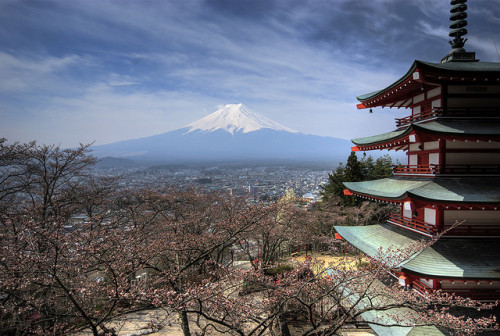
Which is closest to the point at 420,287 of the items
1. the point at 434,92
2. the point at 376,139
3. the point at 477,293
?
the point at 477,293

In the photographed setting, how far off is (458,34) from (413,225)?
6208mm

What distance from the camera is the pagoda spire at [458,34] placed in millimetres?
7641

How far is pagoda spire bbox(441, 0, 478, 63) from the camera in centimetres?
764

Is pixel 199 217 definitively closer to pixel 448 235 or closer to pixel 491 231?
pixel 448 235

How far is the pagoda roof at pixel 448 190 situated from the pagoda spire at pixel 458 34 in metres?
3.97

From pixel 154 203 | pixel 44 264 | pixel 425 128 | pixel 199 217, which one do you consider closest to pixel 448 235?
pixel 425 128

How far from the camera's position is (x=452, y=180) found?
22.5ft

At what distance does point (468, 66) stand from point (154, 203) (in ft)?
47.2

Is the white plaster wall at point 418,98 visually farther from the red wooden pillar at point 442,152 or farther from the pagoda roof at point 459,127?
the red wooden pillar at point 442,152

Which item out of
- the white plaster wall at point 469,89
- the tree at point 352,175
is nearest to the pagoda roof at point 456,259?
the white plaster wall at point 469,89

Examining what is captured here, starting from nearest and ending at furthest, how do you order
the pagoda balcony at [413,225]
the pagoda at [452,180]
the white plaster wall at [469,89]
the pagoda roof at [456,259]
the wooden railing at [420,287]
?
1. the pagoda roof at [456,259]
2. the pagoda at [452,180]
3. the wooden railing at [420,287]
4. the pagoda balcony at [413,225]
5. the white plaster wall at [469,89]

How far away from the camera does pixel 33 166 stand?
10.0m

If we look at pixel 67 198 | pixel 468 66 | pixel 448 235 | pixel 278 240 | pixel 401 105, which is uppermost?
pixel 468 66

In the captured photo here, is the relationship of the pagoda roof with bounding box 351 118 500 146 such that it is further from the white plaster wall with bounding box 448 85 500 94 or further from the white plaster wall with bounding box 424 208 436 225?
the white plaster wall with bounding box 424 208 436 225
